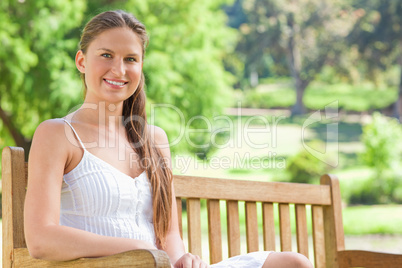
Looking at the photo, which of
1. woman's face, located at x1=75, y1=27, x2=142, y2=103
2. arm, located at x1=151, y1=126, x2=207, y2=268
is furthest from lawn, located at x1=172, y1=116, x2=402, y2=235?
woman's face, located at x1=75, y1=27, x2=142, y2=103

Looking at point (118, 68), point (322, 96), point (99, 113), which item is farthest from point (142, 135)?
point (322, 96)

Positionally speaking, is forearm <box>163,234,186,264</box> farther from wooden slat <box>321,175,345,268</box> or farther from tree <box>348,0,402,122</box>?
tree <box>348,0,402,122</box>

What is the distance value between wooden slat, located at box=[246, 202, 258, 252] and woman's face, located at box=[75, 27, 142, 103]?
2.43 feet

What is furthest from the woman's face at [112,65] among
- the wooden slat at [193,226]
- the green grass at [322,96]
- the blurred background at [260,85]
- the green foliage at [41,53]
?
the green grass at [322,96]

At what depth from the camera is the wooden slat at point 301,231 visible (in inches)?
84.0

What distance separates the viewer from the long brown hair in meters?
1.53

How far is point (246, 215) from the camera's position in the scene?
2.03 metres

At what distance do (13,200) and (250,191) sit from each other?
879 millimetres

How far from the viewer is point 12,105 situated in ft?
28.9

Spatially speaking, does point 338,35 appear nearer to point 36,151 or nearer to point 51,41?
point 51,41

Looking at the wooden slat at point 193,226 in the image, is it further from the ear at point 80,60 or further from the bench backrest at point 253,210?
the ear at point 80,60

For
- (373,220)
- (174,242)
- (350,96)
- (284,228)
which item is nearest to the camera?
(174,242)

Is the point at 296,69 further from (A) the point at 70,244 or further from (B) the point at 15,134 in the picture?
(A) the point at 70,244

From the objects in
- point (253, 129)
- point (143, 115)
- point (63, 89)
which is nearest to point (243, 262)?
point (143, 115)
